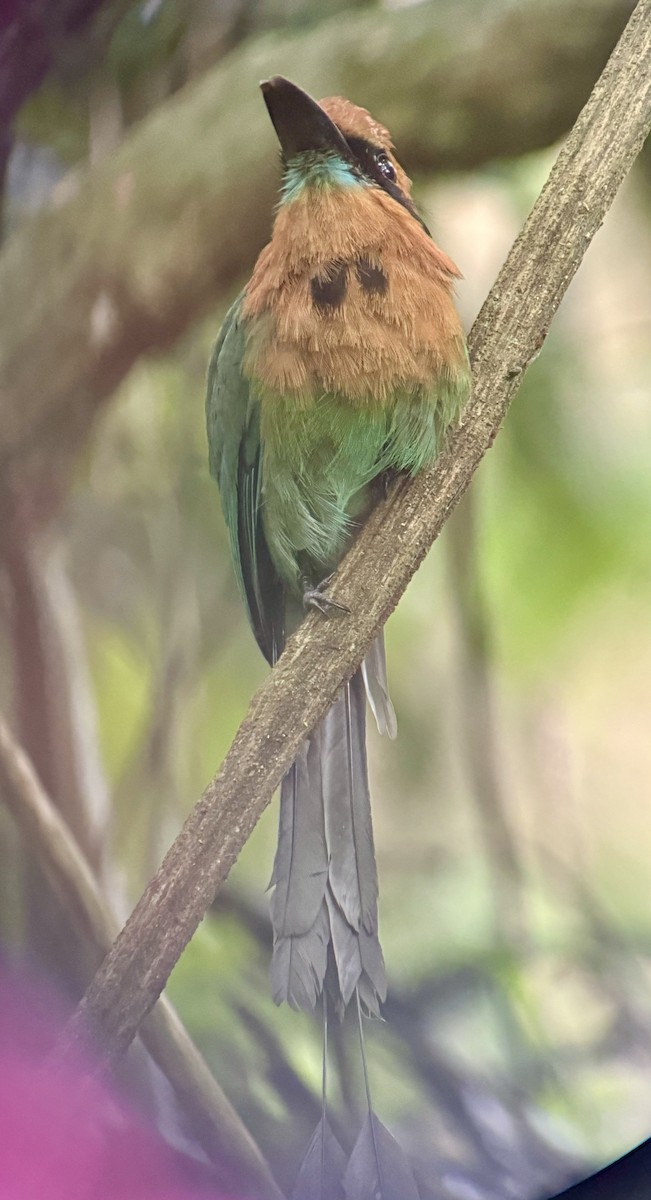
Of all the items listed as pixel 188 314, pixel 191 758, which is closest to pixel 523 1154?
pixel 191 758

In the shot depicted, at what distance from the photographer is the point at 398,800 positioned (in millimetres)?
660

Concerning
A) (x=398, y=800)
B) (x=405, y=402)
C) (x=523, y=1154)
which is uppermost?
(x=405, y=402)

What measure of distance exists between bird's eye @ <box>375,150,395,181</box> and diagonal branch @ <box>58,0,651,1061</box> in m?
0.11

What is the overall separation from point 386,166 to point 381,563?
0.30 meters

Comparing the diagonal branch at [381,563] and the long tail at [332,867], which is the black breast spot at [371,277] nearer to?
the diagonal branch at [381,563]

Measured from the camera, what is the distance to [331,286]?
0.62 meters

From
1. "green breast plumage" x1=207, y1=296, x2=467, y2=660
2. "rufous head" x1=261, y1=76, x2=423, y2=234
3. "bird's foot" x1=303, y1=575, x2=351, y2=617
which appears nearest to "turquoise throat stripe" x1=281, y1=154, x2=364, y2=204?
"rufous head" x1=261, y1=76, x2=423, y2=234

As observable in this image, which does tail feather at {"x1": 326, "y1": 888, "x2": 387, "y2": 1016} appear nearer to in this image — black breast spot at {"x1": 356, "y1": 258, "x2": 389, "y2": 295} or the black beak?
black breast spot at {"x1": 356, "y1": 258, "x2": 389, "y2": 295}

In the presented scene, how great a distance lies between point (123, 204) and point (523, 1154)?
0.85m

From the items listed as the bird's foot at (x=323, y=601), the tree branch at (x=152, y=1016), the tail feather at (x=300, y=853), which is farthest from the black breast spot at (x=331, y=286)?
the tree branch at (x=152, y=1016)

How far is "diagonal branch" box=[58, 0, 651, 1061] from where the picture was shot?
0.62 meters

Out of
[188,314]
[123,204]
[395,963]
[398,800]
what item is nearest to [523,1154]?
[395,963]

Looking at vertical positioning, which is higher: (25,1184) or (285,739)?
(285,739)

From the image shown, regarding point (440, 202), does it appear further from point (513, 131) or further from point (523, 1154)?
point (523, 1154)
